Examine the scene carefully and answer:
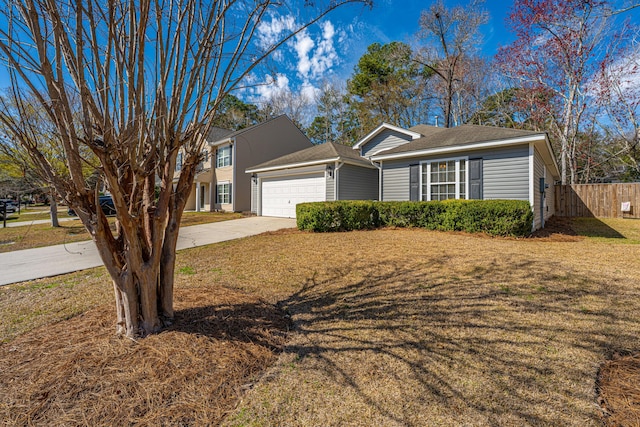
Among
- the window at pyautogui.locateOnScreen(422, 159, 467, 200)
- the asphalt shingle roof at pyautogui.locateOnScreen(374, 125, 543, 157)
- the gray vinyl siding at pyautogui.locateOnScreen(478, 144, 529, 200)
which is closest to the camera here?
the gray vinyl siding at pyautogui.locateOnScreen(478, 144, 529, 200)

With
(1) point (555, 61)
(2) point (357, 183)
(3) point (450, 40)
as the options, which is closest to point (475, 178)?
(2) point (357, 183)

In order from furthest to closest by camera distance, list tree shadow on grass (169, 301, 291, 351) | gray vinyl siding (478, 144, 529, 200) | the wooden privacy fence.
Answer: the wooden privacy fence, gray vinyl siding (478, 144, 529, 200), tree shadow on grass (169, 301, 291, 351)

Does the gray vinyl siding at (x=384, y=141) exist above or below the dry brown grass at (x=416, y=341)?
above

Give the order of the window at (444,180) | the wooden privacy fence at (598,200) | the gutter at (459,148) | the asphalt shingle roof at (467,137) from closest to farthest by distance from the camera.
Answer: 1. the gutter at (459,148)
2. the asphalt shingle roof at (467,137)
3. the window at (444,180)
4. the wooden privacy fence at (598,200)

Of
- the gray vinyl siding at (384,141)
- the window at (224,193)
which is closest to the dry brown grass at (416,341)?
the gray vinyl siding at (384,141)

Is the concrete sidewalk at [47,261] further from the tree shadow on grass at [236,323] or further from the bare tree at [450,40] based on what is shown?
the bare tree at [450,40]

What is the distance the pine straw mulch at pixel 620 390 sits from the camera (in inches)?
65.8

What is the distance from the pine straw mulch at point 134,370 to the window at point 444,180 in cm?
846

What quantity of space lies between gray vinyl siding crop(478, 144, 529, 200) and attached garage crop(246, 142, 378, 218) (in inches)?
210

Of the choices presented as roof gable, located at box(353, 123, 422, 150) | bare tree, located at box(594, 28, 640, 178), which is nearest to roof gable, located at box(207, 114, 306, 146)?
roof gable, located at box(353, 123, 422, 150)

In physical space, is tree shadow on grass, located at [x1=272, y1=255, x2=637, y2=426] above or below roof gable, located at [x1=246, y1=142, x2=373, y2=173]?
below

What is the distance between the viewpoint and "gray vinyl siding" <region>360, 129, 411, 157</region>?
542 inches

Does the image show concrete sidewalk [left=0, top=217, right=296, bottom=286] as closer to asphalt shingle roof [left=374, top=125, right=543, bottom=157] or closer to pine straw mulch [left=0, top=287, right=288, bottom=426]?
pine straw mulch [left=0, top=287, right=288, bottom=426]

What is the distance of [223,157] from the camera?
62.2 ft
